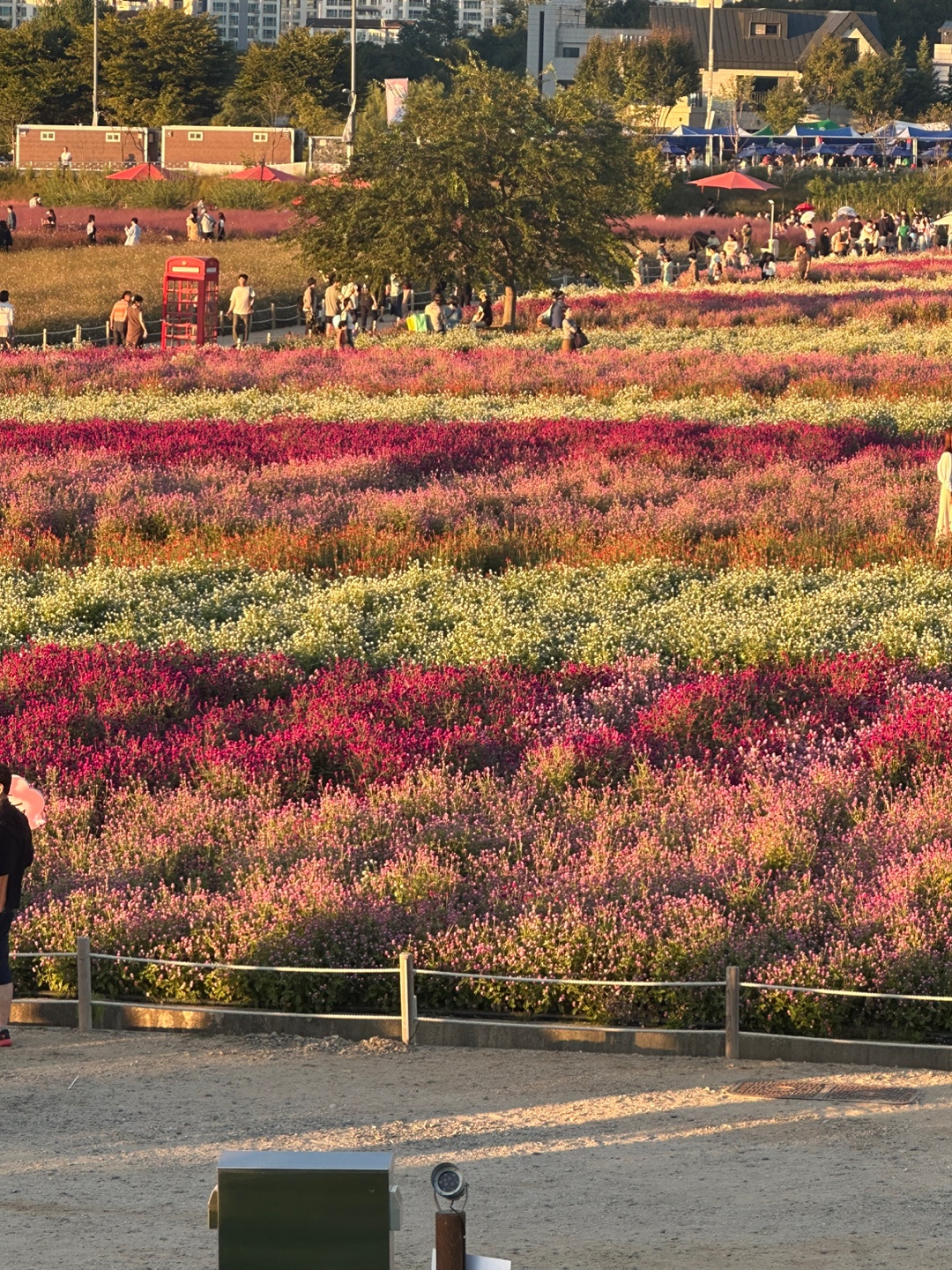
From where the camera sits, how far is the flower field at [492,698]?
30.8 ft

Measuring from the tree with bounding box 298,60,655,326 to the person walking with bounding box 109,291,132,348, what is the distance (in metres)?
5.36

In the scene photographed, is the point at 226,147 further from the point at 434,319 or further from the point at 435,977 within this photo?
the point at 435,977

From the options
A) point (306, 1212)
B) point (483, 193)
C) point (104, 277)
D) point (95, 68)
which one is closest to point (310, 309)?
point (483, 193)

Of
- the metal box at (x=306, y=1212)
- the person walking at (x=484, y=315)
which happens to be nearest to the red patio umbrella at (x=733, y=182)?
the person walking at (x=484, y=315)

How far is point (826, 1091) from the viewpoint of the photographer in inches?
321

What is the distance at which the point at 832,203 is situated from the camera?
77.2 metres

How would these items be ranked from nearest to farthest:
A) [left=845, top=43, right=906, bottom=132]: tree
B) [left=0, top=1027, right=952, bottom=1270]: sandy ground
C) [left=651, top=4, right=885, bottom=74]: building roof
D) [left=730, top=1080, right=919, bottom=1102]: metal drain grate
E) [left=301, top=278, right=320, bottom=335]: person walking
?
[left=0, top=1027, right=952, bottom=1270]: sandy ground → [left=730, top=1080, right=919, bottom=1102]: metal drain grate → [left=301, top=278, right=320, bottom=335]: person walking → [left=845, top=43, right=906, bottom=132]: tree → [left=651, top=4, right=885, bottom=74]: building roof

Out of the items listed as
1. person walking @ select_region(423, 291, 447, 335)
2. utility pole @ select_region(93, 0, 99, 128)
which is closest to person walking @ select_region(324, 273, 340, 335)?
person walking @ select_region(423, 291, 447, 335)

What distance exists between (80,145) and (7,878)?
9123cm

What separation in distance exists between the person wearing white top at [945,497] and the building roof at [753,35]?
134696mm

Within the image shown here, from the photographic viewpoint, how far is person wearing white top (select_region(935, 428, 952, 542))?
1795cm

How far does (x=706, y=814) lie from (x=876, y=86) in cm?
11754

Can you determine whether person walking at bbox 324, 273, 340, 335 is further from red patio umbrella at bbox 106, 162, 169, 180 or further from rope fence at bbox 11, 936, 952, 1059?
red patio umbrella at bbox 106, 162, 169, 180

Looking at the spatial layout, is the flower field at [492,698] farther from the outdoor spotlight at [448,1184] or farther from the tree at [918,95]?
the tree at [918,95]
